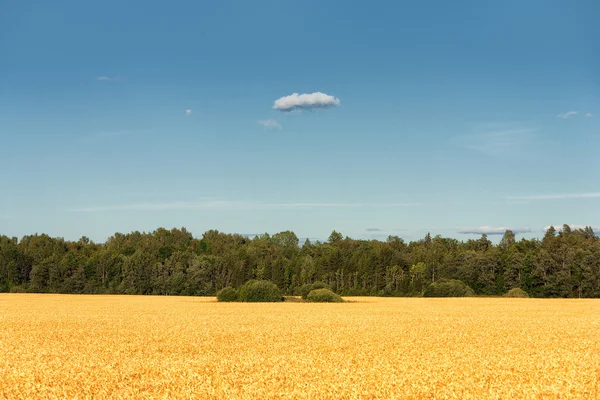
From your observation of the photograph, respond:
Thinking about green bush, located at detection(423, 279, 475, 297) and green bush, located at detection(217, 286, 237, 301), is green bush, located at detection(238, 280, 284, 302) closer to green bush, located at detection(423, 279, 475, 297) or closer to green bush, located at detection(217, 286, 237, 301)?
green bush, located at detection(217, 286, 237, 301)

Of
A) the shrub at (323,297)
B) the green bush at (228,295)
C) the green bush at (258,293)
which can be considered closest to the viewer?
the green bush at (258,293)

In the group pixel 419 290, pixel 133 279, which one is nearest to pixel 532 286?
pixel 419 290

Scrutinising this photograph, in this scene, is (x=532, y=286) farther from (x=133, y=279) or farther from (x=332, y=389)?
(x=332, y=389)

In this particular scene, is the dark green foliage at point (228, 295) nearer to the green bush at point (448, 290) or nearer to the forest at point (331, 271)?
the forest at point (331, 271)

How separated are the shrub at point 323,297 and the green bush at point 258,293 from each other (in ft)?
17.8

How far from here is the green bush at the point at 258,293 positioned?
74.9 m

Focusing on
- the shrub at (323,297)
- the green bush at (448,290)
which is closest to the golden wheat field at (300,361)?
the shrub at (323,297)

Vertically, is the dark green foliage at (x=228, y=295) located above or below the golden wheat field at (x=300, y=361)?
below

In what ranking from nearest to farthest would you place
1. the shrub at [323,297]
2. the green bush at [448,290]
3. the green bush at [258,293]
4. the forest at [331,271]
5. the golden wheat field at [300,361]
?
the golden wheat field at [300,361]
the green bush at [258,293]
the shrub at [323,297]
the green bush at [448,290]
the forest at [331,271]

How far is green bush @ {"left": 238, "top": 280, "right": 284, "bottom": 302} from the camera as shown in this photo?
246ft

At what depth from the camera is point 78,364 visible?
21.0 metres

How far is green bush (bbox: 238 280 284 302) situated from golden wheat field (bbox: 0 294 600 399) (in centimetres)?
3861

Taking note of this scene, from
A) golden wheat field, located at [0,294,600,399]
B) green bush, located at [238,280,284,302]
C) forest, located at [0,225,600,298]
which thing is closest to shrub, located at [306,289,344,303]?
green bush, located at [238,280,284,302]

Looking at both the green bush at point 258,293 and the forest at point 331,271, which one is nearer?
the green bush at point 258,293
